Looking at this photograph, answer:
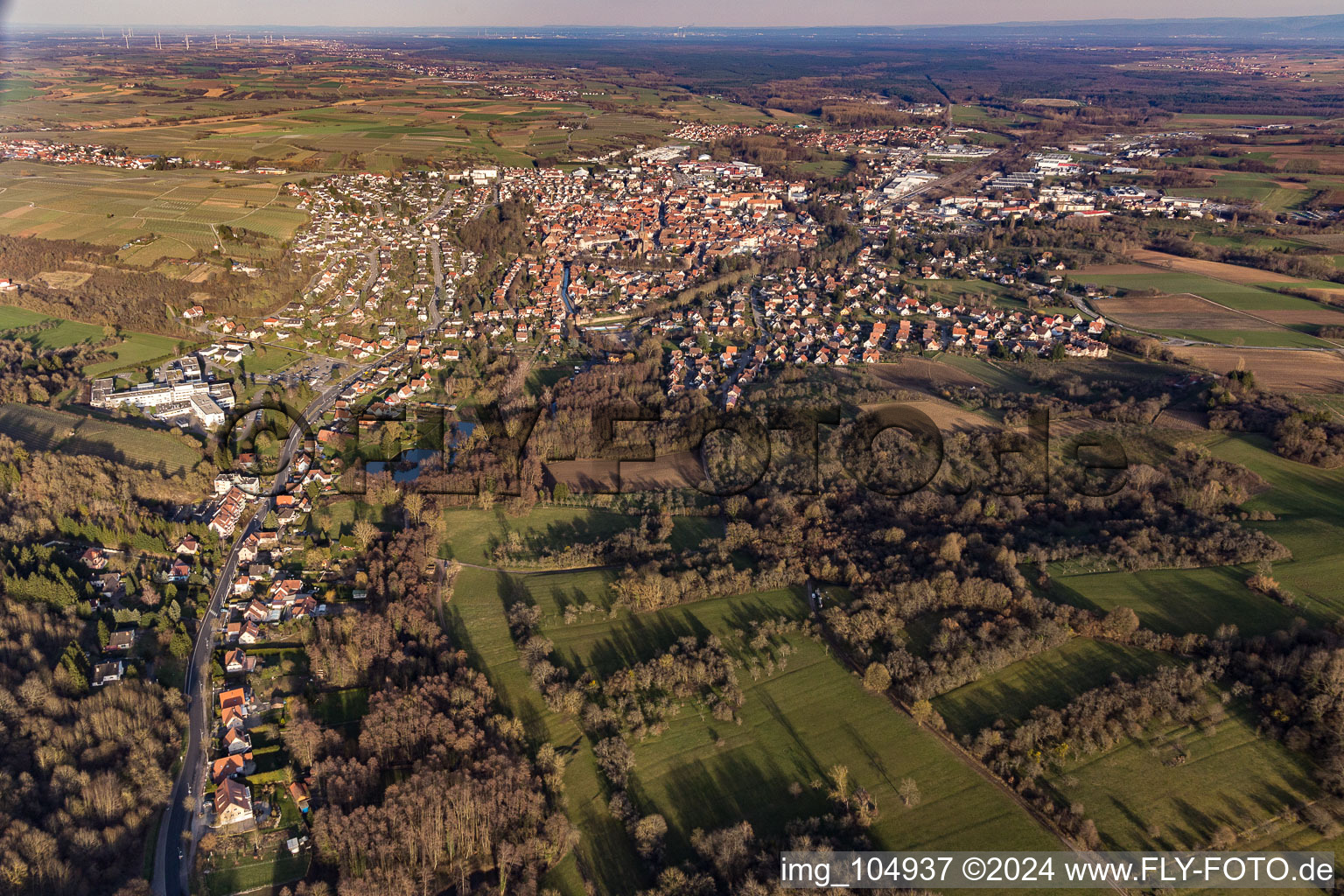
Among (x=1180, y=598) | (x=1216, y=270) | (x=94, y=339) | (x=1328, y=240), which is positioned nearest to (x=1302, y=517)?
(x=1180, y=598)

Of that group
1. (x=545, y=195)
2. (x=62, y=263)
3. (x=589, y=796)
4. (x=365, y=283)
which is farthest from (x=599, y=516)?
(x=545, y=195)

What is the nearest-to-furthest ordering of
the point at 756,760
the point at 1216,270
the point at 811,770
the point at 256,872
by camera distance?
the point at 256,872 → the point at 811,770 → the point at 756,760 → the point at 1216,270

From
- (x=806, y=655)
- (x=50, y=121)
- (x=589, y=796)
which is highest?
(x=50, y=121)

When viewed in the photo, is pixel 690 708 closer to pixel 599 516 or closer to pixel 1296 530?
pixel 599 516

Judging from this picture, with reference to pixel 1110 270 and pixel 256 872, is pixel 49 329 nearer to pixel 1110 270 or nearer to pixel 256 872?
pixel 256 872

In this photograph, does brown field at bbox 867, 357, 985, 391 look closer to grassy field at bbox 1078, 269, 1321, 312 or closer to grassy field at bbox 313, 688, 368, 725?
grassy field at bbox 1078, 269, 1321, 312

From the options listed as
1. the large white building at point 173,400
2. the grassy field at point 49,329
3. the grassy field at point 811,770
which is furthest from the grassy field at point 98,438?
the grassy field at point 811,770
